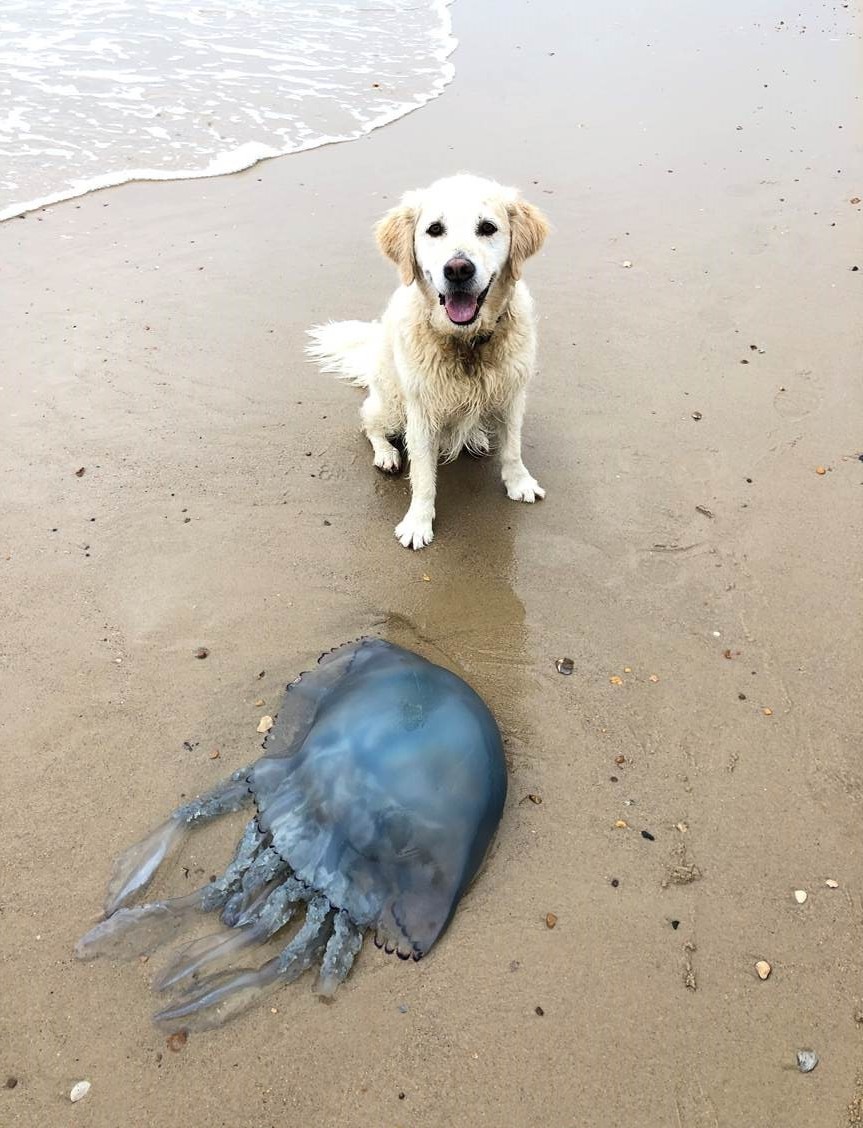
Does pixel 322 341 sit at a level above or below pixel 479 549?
above

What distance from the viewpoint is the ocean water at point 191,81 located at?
278 inches

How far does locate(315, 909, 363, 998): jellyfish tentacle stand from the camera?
2.08m

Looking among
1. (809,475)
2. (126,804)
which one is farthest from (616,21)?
(126,804)

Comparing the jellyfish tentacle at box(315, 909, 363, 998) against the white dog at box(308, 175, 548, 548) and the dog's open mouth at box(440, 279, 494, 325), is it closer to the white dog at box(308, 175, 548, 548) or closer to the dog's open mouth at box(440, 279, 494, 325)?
the white dog at box(308, 175, 548, 548)

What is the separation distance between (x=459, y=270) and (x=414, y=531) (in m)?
1.17

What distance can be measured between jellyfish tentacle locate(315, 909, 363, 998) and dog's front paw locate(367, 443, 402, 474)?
2394 mm

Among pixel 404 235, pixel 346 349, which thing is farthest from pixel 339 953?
pixel 346 349

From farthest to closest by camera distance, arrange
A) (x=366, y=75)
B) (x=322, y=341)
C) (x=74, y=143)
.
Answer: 1. (x=366, y=75)
2. (x=74, y=143)
3. (x=322, y=341)

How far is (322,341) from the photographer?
4.70 meters

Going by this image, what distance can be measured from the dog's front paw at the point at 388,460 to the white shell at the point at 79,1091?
284cm

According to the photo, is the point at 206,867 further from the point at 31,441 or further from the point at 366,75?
the point at 366,75

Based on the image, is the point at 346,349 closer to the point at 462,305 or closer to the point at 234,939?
the point at 462,305

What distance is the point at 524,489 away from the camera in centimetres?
383

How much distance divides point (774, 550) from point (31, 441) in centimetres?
371
